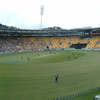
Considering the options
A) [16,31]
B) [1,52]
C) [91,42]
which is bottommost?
[1,52]

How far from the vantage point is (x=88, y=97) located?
14.4 metres

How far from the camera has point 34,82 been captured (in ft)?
65.1

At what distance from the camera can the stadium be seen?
16.4 m

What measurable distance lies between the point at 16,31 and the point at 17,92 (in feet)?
194

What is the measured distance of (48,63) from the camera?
3416 centimetres

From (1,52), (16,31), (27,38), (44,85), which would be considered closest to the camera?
(44,85)

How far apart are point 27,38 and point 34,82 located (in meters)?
59.9

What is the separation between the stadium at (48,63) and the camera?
16.4 m

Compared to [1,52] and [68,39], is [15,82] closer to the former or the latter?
[1,52]

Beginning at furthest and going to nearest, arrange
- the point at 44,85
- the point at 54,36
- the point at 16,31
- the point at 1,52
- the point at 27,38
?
the point at 54,36, the point at 27,38, the point at 16,31, the point at 1,52, the point at 44,85

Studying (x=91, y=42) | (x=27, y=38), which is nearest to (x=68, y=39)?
(x=91, y=42)

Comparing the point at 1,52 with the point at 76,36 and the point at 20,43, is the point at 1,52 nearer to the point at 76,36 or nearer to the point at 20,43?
the point at 20,43

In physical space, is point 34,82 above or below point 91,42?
below

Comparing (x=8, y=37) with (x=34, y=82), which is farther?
(x=8, y=37)
